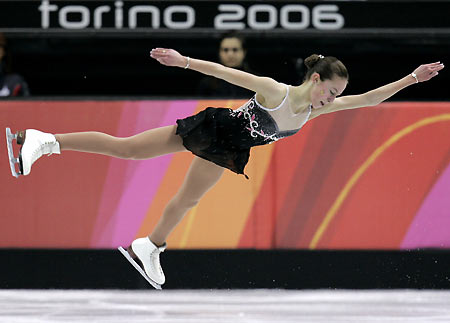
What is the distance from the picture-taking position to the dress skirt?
466cm

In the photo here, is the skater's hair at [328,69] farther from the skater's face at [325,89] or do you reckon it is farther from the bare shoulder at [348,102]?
the bare shoulder at [348,102]

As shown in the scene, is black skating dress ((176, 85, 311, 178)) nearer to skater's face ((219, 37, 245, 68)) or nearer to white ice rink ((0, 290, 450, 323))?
white ice rink ((0, 290, 450, 323))

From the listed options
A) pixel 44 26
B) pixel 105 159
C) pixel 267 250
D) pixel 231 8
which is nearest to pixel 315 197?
pixel 267 250

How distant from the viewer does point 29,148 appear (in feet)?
14.7

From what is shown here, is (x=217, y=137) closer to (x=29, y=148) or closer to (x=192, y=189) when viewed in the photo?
(x=192, y=189)

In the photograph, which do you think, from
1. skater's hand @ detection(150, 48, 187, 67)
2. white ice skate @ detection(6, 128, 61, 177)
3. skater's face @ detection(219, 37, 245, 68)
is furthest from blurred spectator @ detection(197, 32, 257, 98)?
skater's hand @ detection(150, 48, 187, 67)

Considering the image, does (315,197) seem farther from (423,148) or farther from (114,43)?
(114,43)

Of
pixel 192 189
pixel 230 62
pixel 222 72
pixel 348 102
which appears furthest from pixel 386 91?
pixel 230 62

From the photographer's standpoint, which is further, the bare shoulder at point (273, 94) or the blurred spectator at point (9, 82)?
the blurred spectator at point (9, 82)

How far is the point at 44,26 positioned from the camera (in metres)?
7.18

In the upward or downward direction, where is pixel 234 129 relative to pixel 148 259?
upward

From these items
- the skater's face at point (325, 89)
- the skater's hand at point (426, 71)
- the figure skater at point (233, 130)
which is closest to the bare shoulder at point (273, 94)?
the figure skater at point (233, 130)

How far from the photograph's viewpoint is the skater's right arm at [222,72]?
4230mm

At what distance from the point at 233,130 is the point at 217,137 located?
0.28ft
